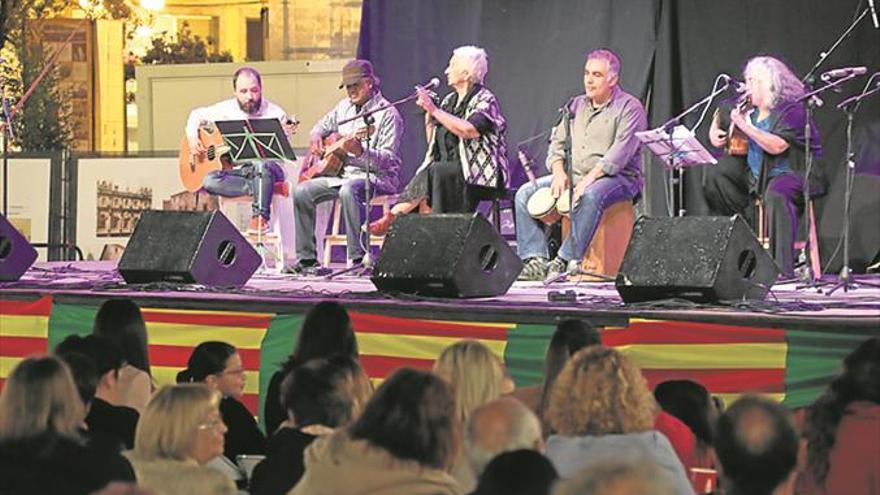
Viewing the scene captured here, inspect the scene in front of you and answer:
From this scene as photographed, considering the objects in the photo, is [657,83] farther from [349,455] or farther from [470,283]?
[349,455]

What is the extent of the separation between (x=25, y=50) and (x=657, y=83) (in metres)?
8.12

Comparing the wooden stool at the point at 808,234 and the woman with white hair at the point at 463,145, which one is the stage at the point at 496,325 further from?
the woman with white hair at the point at 463,145

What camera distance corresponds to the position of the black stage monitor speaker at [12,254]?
9.30 meters

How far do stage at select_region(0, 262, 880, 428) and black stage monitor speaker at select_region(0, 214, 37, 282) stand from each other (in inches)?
4.7

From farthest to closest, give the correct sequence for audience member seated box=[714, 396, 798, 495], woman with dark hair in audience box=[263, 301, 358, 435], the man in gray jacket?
the man in gray jacket, woman with dark hair in audience box=[263, 301, 358, 435], audience member seated box=[714, 396, 798, 495]

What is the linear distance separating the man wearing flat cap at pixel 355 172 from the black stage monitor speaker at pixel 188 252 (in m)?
1.12

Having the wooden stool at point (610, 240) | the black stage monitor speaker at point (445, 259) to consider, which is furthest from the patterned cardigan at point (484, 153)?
the black stage monitor speaker at point (445, 259)

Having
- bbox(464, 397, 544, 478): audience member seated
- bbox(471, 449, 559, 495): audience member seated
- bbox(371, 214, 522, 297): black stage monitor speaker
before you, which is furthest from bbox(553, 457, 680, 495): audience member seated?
bbox(371, 214, 522, 297): black stage monitor speaker

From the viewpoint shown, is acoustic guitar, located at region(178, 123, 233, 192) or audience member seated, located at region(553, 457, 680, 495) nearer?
audience member seated, located at region(553, 457, 680, 495)

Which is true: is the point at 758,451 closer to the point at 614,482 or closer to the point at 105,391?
the point at 614,482

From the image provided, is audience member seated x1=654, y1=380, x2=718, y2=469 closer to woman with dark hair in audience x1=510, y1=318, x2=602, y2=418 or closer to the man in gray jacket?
woman with dark hair in audience x1=510, y1=318, x2=602, y2=418

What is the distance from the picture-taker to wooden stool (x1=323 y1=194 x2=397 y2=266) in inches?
→ 419

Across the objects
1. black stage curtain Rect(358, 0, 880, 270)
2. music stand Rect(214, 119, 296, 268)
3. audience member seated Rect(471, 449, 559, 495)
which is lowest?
audience member seated Rect(471, 449, 559, 495)

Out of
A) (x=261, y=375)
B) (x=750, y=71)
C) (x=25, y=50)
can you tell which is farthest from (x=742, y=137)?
(x=25, y=50)
